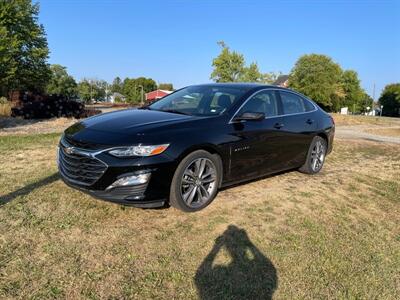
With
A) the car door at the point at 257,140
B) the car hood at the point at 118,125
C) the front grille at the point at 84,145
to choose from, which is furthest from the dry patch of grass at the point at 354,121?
the front grille at the point at 84,145

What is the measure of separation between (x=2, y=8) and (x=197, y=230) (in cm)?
2163

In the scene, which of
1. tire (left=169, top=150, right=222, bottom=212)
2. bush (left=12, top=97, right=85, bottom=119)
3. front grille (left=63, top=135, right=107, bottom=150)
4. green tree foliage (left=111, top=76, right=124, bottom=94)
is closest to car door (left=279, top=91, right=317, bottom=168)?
tire (left=169, top=150, right=222, bottom=212)

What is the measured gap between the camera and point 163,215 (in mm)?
4215

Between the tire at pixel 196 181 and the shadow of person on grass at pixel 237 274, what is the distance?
2.29 feet

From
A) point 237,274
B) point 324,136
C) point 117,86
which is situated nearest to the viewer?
point 237,274

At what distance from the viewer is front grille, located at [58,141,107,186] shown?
3826 mm

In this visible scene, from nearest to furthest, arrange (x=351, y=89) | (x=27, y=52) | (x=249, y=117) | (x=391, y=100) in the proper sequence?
(x=249, y=117) → (x=27, y=52) → (x=351, y=89) → (x=391, y=100)

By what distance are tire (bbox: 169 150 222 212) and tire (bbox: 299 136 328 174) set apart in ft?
8.06

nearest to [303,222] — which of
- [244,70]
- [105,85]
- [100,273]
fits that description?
[100,273]

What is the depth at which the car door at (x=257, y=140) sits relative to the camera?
15.6 feet

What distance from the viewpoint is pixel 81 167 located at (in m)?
3.97

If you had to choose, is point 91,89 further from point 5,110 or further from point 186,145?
point 186,145

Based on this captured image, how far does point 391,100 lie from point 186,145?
303ft

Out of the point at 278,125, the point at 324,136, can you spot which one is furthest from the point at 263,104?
the point at 324,136
